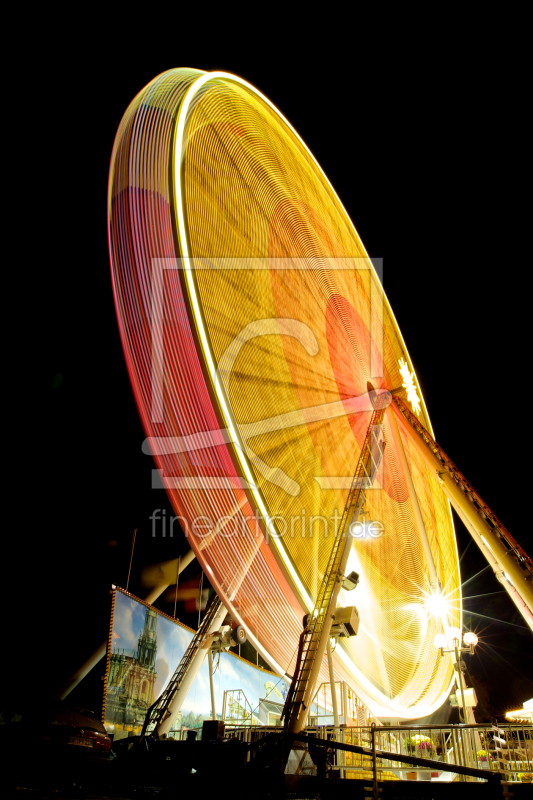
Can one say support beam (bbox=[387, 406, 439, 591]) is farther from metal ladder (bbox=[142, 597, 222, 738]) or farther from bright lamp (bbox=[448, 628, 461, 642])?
metal ladder (bbox=[142, 597, 222, 738])

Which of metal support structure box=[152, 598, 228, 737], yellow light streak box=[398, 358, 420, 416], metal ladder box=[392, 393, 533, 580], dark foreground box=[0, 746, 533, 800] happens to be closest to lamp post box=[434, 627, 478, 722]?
metal ladder box=[392, 393, 533, 580]

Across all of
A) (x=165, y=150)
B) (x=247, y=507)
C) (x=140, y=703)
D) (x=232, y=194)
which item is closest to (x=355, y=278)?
(x=232, y=194)

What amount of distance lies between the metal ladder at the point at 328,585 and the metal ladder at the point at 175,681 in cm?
291

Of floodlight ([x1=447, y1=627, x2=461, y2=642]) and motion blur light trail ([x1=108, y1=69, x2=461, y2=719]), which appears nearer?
motion blur light trail ([x1=108, y1=69, x2=461, y2=719])

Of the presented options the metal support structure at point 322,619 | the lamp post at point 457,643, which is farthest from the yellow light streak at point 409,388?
the lamp post at point 457,643

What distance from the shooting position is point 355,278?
12.8 meters

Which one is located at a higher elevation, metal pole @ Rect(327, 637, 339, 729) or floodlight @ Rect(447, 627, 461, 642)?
floodlight @ Rect(447, 627, 461, 642)

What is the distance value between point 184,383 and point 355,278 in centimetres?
727

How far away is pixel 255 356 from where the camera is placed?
8.54 meters

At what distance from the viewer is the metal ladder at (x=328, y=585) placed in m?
6.54

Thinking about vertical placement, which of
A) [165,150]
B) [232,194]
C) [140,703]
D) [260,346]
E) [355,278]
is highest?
[355,278]

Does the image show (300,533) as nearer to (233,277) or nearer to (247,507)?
(247,507)

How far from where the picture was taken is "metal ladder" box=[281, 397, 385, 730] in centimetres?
654

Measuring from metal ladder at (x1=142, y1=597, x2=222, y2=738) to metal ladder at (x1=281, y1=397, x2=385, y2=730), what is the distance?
9.55 ft
